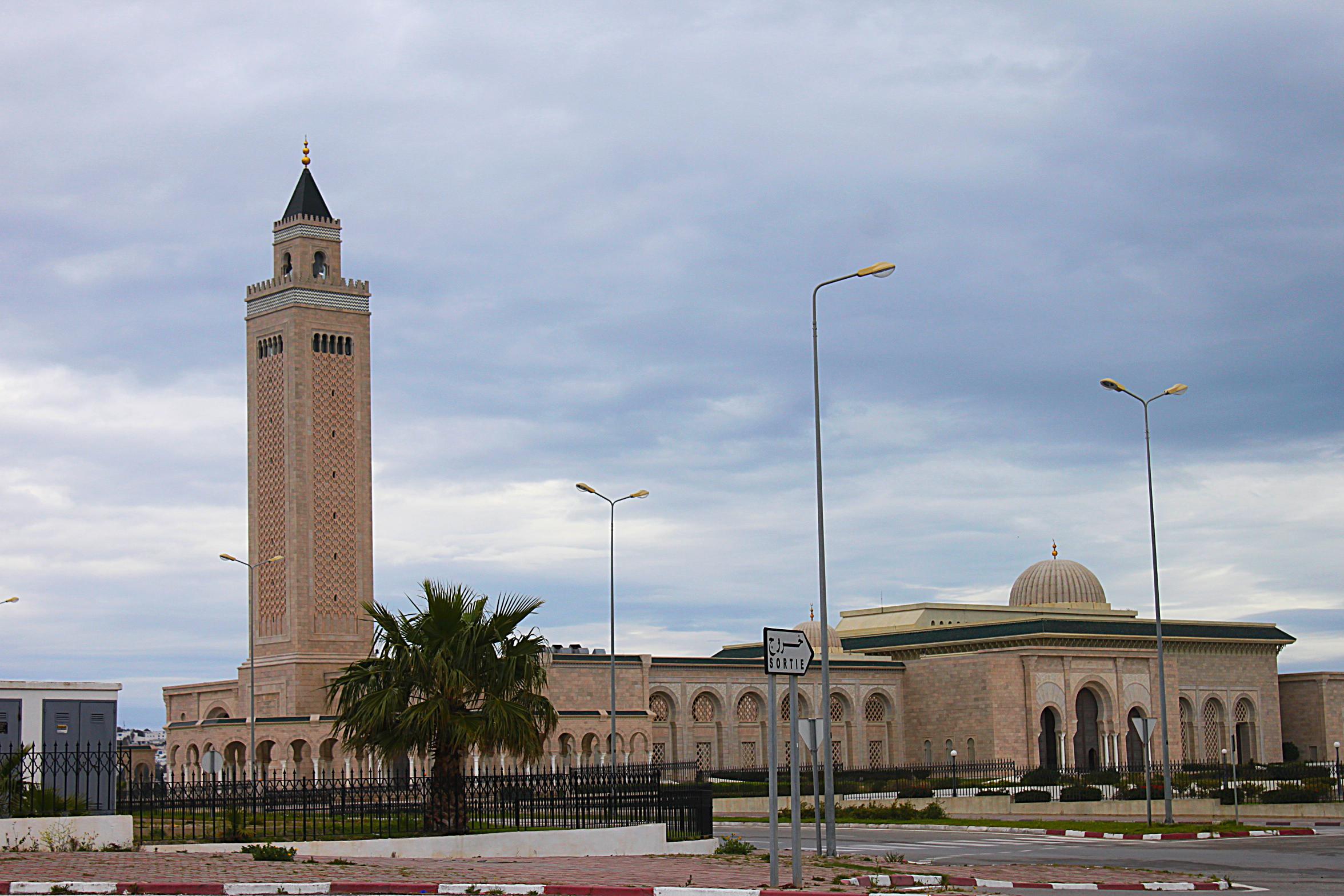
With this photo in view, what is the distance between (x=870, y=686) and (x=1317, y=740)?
29.1m

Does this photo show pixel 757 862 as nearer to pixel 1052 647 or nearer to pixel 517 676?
pixel 517 676

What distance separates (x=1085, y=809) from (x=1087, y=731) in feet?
126

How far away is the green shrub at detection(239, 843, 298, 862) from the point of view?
2011 centimetres

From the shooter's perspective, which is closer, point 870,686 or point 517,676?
point 517,676

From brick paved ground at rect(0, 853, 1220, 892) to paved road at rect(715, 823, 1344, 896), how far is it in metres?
1.48

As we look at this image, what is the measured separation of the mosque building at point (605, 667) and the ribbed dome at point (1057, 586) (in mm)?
1490

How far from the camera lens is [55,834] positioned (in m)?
21.3

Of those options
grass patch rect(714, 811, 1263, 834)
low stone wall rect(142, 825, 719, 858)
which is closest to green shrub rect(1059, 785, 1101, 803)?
grass patch rect(714, 811, 1263, 834)

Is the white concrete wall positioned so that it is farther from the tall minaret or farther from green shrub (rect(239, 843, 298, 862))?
the tall minaret

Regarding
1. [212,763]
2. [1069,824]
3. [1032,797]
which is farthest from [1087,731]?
[212,763]

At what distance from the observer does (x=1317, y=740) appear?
89500 mm

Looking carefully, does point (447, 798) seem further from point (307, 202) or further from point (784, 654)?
point (307, 202)

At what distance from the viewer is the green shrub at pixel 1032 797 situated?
151 ft

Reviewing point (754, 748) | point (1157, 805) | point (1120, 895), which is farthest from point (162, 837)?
point (754, 748)
